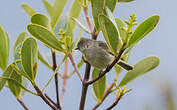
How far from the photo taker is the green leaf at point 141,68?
1576 millimetres

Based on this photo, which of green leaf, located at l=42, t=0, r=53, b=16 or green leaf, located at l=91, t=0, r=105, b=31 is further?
green leaf, located at l=42, t=0, r=53, b=16

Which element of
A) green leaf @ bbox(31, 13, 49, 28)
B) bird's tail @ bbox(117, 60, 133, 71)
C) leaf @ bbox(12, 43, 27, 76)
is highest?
green leaf @ bbox(31, 13, 49, 28)

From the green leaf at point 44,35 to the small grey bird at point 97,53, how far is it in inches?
8.4

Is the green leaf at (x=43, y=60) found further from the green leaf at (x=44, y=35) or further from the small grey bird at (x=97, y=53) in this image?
the green leaf at (x=44, y=35)

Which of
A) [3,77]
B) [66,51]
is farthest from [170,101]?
[3,77]

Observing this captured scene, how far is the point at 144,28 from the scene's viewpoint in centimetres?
117

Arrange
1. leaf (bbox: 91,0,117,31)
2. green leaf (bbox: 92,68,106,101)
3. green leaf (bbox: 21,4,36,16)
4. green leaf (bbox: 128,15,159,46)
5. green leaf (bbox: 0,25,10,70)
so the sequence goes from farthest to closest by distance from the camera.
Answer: green leaf (bbox: 21,4,36,16) → green leaf (bbox: 92,68,106,101) → green leaf (bbox: 0,25,10,70) → leaf (bbox: 91,0,117,31) → green leaf (bbox: 128,15,159,46)

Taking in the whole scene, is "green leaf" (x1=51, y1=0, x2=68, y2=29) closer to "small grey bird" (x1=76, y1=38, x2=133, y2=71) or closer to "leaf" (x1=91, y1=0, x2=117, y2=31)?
"small grey bird" (x1=76, y1=38, x2=133, y2=71)

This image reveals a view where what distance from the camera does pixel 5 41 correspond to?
5.07 feet

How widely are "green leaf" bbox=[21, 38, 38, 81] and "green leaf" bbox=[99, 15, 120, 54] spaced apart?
0.34 meters

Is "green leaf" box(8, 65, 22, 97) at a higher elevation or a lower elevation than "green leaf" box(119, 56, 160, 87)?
higher

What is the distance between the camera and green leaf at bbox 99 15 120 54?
3.81 ft

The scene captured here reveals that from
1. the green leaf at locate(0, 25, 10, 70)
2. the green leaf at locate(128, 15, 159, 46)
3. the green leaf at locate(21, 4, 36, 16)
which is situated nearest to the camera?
the green leaf at locate(128, 15, 159, 46)

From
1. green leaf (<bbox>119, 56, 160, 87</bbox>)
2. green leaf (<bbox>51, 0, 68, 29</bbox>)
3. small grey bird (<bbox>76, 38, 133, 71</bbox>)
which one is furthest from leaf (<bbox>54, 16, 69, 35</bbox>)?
green leaf (<bbox>119, 56, 160, 87</bbox>)
